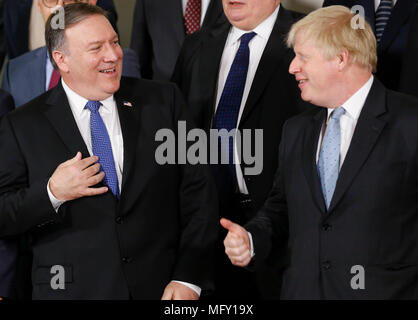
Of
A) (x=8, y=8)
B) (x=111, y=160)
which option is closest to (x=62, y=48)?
(x=111, y=160)

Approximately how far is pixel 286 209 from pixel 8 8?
1.80 m

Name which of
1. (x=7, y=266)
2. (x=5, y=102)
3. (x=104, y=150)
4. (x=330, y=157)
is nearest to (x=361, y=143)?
(x=330, y=157)

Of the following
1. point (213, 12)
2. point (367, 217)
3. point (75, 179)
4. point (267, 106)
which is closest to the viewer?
point (367, 217)

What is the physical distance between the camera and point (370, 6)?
3.24 metres

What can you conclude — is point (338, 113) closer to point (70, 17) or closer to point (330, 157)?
Answer: point (330, 157)

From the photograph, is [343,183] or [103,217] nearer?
[343,183]

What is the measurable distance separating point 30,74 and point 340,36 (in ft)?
4.51

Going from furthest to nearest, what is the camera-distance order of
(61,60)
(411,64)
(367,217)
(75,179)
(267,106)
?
(267,106), (411,64), (61,60), (75,179), (367,217)

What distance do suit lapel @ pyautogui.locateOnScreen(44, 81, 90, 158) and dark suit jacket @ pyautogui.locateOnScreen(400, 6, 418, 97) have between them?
119 cm

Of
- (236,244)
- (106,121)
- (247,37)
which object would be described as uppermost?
(247,37)

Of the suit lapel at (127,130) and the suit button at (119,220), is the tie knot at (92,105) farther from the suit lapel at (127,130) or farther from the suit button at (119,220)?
the suit button at (119,220)

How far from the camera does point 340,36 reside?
253cm

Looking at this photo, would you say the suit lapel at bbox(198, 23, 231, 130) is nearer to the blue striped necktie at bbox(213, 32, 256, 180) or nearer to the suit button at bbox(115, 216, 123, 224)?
the blue striped necktie at bbox(213, 32, 256, 180)

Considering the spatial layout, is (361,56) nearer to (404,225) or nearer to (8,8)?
(404,225)
